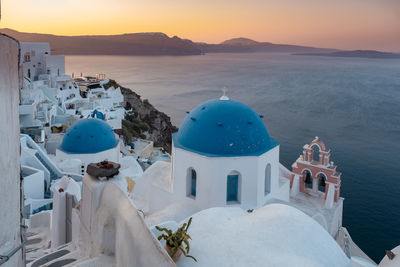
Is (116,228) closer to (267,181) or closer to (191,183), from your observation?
(191,183)

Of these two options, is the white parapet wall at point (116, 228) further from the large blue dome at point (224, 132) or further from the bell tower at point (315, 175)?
the bell tower at point (315, 175)

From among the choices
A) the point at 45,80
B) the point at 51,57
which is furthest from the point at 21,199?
the point at 51,57

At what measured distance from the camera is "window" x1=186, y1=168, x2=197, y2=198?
963 centimetres

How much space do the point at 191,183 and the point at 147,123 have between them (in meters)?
35.0

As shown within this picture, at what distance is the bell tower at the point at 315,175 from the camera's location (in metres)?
12.7

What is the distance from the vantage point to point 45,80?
36.5m

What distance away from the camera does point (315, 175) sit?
43.2ft

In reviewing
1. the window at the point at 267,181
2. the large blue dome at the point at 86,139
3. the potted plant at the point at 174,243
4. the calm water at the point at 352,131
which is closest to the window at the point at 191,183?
the window at the point at 267,181

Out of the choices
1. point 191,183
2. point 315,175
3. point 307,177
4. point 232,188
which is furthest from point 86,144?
point 315,175

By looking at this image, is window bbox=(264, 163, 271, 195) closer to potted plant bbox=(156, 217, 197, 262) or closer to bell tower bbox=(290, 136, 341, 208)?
bell tower bbox=(290, 136, 341, 208)

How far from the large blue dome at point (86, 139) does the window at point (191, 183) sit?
8364 millimetres

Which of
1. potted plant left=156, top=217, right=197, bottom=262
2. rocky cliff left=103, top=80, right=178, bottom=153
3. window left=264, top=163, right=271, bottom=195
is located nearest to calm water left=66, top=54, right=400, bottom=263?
rocky cliff left=103, top=80, right=178, bottom=153

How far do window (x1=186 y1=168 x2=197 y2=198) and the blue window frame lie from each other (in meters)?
0.92

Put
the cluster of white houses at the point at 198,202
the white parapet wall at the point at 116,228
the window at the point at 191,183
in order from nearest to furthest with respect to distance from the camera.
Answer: the white parapet wall at the point at 116,228 → the cluster of white houses at the point at 198,202 → the window at the point at 191,183
